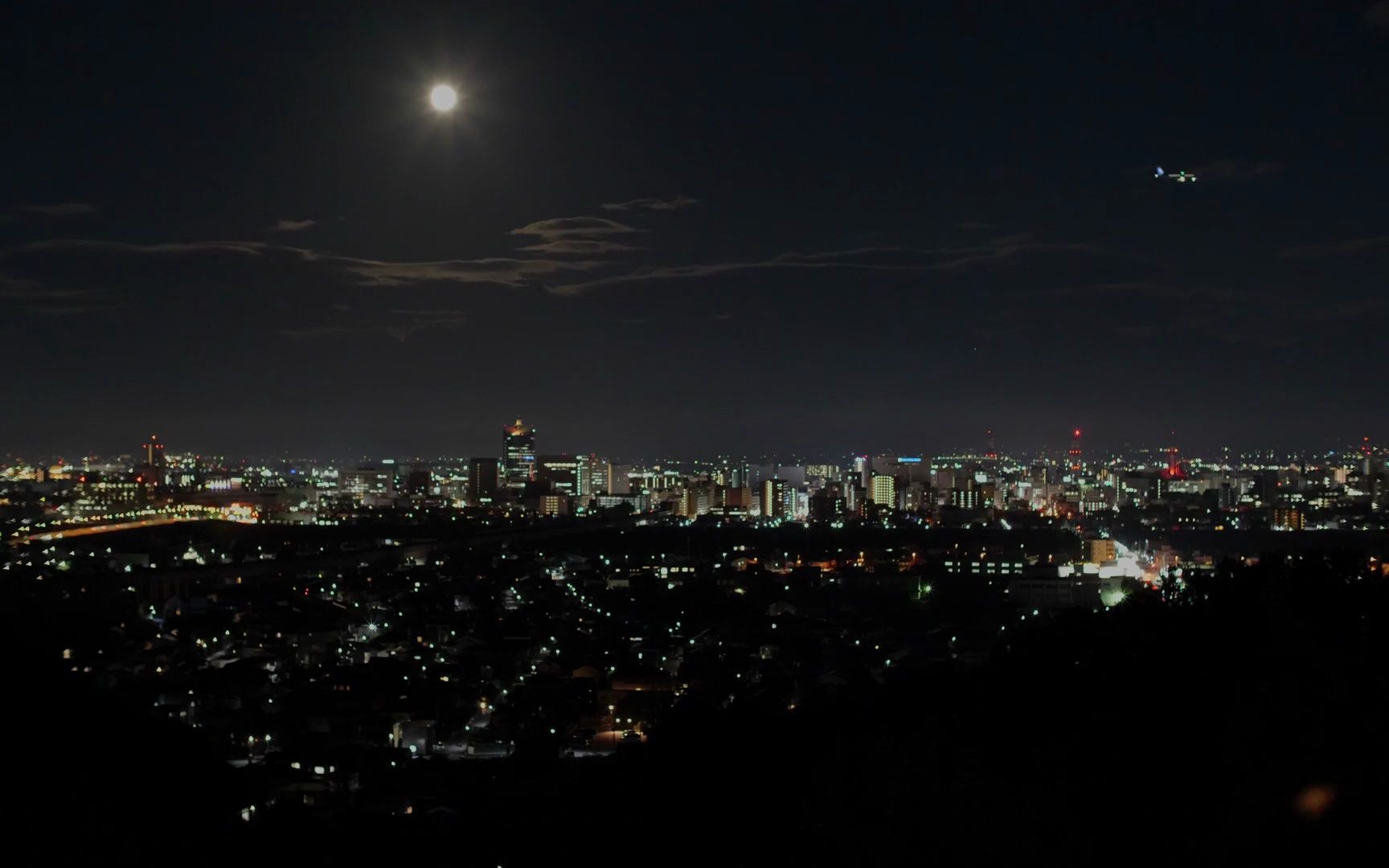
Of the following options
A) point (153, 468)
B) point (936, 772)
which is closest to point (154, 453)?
point (153, 468)

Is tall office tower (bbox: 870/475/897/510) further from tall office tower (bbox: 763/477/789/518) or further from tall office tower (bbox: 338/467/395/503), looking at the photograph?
tall office tower (bbox: 338/467/395/503)

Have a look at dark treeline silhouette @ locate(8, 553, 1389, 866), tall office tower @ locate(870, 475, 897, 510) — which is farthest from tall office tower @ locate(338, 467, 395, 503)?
dark treeline silhouette @ locate(8, 553, 1389, 866)

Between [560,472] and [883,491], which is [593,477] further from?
[883,491]

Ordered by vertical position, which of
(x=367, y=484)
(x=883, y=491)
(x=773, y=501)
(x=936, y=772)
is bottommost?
(x=936, y=772)

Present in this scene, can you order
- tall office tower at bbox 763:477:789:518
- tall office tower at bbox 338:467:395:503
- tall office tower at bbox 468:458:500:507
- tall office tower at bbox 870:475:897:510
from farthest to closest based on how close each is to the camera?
tall office tower at bbox 338:467:395:503 → tall office tower at bbox 468:458:500:507 → tall office tower at bbox 870:475:897:510 → tall office tower at bbox 763:477:789:518

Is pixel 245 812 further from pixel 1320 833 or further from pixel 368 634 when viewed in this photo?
pixel 368 634
